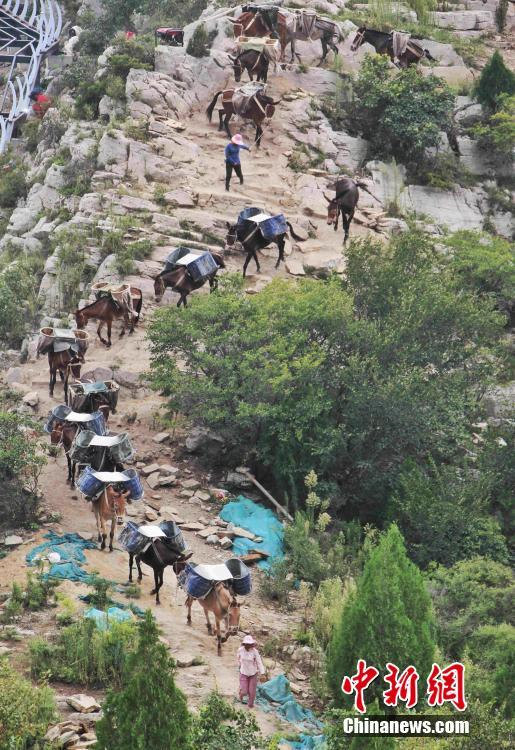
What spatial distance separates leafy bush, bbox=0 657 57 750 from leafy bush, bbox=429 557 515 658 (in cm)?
586

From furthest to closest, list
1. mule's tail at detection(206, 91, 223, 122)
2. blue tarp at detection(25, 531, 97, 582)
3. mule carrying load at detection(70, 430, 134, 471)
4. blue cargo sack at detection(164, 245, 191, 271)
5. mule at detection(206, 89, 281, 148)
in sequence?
mule's tail at detection(206, 91, 223, 122), mule at detection(206, 89, 281, 148), blue cargo sack at detection(164, 245, 191, 271), mule carrying load at detection(70, 430, 134, 471), blue tarp at detection(25, 531, 97, 582)

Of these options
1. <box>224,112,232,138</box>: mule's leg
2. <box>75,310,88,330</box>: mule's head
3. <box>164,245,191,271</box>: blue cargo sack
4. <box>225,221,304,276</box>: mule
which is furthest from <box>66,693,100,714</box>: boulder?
<box>224,112,232,138</box>: mule's leg

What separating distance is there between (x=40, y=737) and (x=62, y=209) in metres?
17.4

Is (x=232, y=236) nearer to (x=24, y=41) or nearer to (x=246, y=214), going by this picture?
(x=246, y=214)

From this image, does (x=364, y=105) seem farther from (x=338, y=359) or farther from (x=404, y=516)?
(x=404, y=516)

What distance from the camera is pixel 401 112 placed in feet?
112

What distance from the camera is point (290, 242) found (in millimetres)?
29109

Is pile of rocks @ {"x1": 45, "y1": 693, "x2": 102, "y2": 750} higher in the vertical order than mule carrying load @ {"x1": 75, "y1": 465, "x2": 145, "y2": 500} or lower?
lower

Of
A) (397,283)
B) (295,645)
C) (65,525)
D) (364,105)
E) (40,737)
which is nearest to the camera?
(40,737)

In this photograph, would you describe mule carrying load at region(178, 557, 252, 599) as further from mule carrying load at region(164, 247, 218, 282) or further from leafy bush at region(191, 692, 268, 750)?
mule carrying load at region(164, 247, 218, 282)

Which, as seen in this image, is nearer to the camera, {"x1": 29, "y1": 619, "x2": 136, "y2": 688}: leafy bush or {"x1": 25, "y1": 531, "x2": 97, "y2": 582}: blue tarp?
{"x1": 29, "y1": 619, "x2": 136, "y2": 688}: leafy bush

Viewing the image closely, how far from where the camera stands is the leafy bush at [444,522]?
21891mm

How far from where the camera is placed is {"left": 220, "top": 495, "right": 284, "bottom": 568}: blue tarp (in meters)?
20.8

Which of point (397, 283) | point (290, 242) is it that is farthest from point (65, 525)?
point (290, 242)
